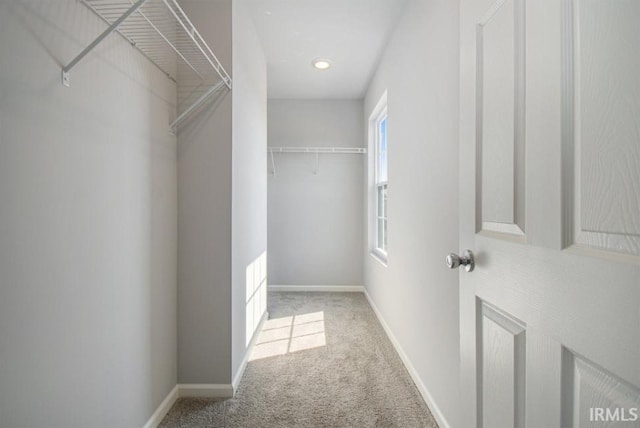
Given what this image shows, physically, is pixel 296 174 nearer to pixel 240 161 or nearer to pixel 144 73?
pixel 240 161

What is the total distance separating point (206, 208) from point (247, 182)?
51 centimetres

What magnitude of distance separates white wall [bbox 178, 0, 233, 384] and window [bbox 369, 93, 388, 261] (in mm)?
2082

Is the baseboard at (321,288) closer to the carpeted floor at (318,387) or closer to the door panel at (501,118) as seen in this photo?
the carpeted floor at (318,387)

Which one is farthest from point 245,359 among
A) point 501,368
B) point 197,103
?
point 501,368

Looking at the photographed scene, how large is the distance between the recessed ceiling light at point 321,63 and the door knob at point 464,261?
106 inches

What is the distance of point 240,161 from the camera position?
6.95 ft

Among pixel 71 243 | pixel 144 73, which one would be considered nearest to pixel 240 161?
pixel 144 73

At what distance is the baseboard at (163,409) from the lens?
1.61 meters

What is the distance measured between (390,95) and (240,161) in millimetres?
1438

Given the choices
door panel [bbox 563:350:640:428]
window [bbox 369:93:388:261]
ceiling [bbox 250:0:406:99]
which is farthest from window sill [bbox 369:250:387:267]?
door panel [bbox 563:350:640:428]

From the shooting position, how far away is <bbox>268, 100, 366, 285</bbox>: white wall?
437 centimetres

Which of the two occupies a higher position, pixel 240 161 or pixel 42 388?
pixel 240 161

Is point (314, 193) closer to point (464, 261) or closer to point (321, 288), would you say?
point (321, 288)

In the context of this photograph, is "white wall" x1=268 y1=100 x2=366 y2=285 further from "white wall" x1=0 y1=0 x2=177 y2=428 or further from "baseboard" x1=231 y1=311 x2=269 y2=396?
"white wall" x1=0 y1=0 x2=177 y2=428
